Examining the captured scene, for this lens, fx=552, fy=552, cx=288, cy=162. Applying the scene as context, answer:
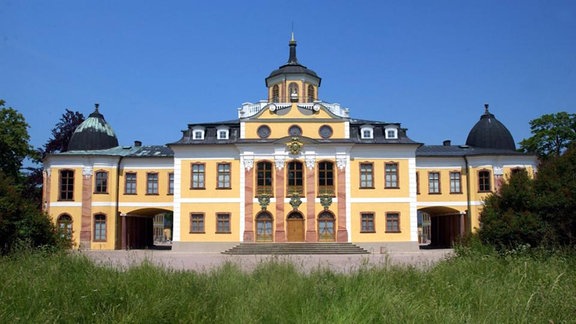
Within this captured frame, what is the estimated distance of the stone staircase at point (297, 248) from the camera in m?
34.3

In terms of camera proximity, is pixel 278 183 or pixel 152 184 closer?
pixel 278 183

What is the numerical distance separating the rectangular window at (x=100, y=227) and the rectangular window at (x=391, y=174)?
64.6ft

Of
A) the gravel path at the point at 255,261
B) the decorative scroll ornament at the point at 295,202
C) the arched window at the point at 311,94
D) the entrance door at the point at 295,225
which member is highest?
the arched window at the point at 311,94

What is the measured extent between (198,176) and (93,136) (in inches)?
388

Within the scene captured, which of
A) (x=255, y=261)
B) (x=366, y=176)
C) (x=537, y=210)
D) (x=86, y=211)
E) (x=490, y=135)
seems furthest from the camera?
(x=490, y=135)

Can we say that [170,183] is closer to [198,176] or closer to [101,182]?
[198,176]

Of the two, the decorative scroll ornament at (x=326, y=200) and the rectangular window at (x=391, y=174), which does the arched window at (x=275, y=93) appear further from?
the rectangular window at (x=391, y=174)

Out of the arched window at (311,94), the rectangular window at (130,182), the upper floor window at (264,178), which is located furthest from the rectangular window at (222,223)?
the arched window at (311,94)

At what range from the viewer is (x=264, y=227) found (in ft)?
120

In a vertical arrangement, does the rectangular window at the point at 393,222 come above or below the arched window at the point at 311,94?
below

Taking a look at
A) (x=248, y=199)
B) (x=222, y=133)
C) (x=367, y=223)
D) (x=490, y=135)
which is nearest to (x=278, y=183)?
(x=248, y=199)

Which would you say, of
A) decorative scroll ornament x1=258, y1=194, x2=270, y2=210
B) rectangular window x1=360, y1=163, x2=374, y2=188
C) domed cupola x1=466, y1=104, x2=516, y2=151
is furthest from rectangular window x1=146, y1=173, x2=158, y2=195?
domed cupola x1=466, y1=104, x2=516, y2=151

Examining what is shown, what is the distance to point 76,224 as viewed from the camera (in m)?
37.7

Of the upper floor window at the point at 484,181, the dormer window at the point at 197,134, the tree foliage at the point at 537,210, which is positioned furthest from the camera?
the upper floor window at the point at 484,181
